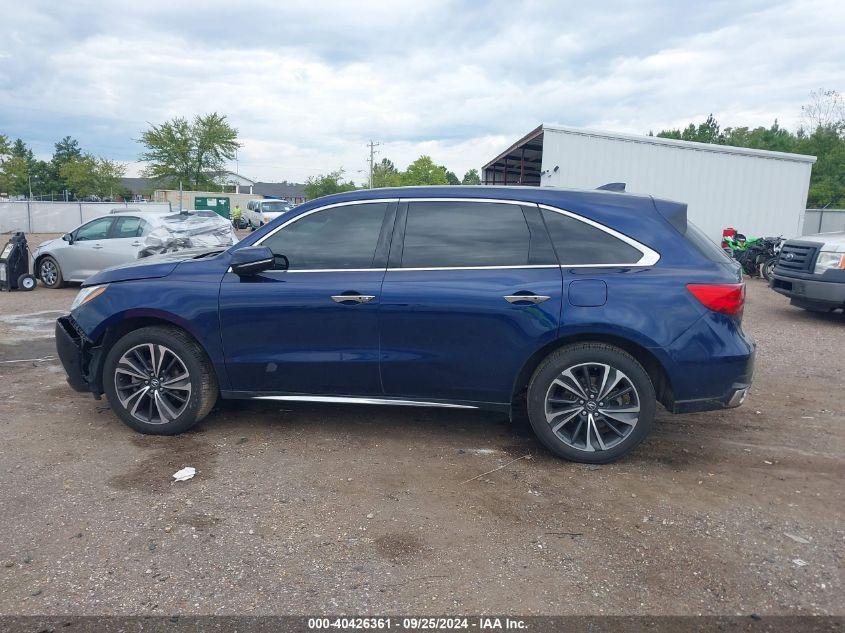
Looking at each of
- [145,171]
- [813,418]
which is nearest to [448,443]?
[813,418]

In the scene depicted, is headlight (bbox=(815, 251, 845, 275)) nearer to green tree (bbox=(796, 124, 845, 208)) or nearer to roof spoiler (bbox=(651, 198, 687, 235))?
roof spoiler (bbox=(651, 198, 687, 235))

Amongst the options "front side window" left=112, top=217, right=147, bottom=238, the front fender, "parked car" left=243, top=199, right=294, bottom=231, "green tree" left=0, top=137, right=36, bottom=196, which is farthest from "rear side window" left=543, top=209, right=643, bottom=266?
"green tree" left=0, top=137, right=36, bottom=196

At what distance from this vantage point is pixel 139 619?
255cm

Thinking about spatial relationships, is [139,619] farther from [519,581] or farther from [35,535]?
[519,581]

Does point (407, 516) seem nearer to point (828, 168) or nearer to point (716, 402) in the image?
point (716, 402)

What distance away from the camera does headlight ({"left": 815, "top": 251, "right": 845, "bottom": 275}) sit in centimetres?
873

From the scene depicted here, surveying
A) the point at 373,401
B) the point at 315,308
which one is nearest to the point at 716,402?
the point at 373,401

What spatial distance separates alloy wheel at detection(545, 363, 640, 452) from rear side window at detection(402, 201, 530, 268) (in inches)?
33.3

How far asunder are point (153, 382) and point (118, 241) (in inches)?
343

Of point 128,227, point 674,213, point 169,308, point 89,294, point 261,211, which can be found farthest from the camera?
point 261,211

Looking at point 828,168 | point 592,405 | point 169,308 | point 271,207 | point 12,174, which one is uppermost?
point 828,168

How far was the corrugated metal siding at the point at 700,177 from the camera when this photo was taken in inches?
679

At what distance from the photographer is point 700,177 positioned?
704 inches

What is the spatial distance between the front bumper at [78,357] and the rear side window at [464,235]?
97.7 inches
